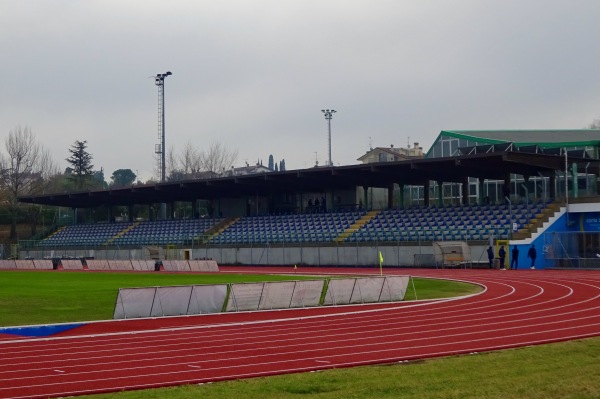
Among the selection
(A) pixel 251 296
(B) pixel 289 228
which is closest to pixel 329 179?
(B) pixel 289 228

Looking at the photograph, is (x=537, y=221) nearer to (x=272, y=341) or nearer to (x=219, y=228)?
(x=219, y=228)

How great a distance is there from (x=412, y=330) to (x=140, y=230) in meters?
65.0

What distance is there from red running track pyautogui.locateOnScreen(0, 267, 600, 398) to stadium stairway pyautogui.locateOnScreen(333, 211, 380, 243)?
34301 mm

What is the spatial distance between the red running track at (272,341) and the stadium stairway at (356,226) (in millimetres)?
34301

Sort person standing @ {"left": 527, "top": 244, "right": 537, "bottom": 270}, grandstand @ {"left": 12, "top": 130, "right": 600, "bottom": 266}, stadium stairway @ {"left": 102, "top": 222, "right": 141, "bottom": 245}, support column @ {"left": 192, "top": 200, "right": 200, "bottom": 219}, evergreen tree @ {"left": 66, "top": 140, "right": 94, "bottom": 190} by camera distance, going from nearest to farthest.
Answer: person standing @ {"left": 527, "top": 244, "right": 537, "bottom": 270}
grandstand @ {"left": 12, "top": 130, "right": 600, "bottom": 266}
stadium stairway @ {"left": 102, "top": 222, "right": 141, "bottom": 245}
support column @ {"left": 192, "top": 200, "right": 200, "bottom": 219}
evergreen tree @ {"left": 66, "top": 140, "right": 94, "bottom": 190}

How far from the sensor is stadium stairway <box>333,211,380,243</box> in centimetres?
6328

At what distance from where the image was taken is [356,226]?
212ft

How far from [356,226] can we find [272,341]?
45488 mm

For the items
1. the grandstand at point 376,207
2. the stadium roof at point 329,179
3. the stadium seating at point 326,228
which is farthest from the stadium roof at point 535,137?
the stadium seating at point 326,228

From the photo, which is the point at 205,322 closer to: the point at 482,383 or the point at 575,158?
the point at 482,383

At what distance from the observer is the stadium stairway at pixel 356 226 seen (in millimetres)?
63281

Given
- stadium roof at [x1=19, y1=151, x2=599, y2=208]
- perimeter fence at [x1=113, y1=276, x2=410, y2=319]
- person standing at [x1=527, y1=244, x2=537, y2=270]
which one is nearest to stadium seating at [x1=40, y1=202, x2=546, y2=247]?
person standing at [x1=527, y1=244, x2=537, y2=270]

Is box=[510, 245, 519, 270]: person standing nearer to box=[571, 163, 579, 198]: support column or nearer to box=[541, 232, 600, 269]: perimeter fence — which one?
box=[541, 232, 600, 269]: perimeter fence

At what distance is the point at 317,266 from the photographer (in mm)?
62062
